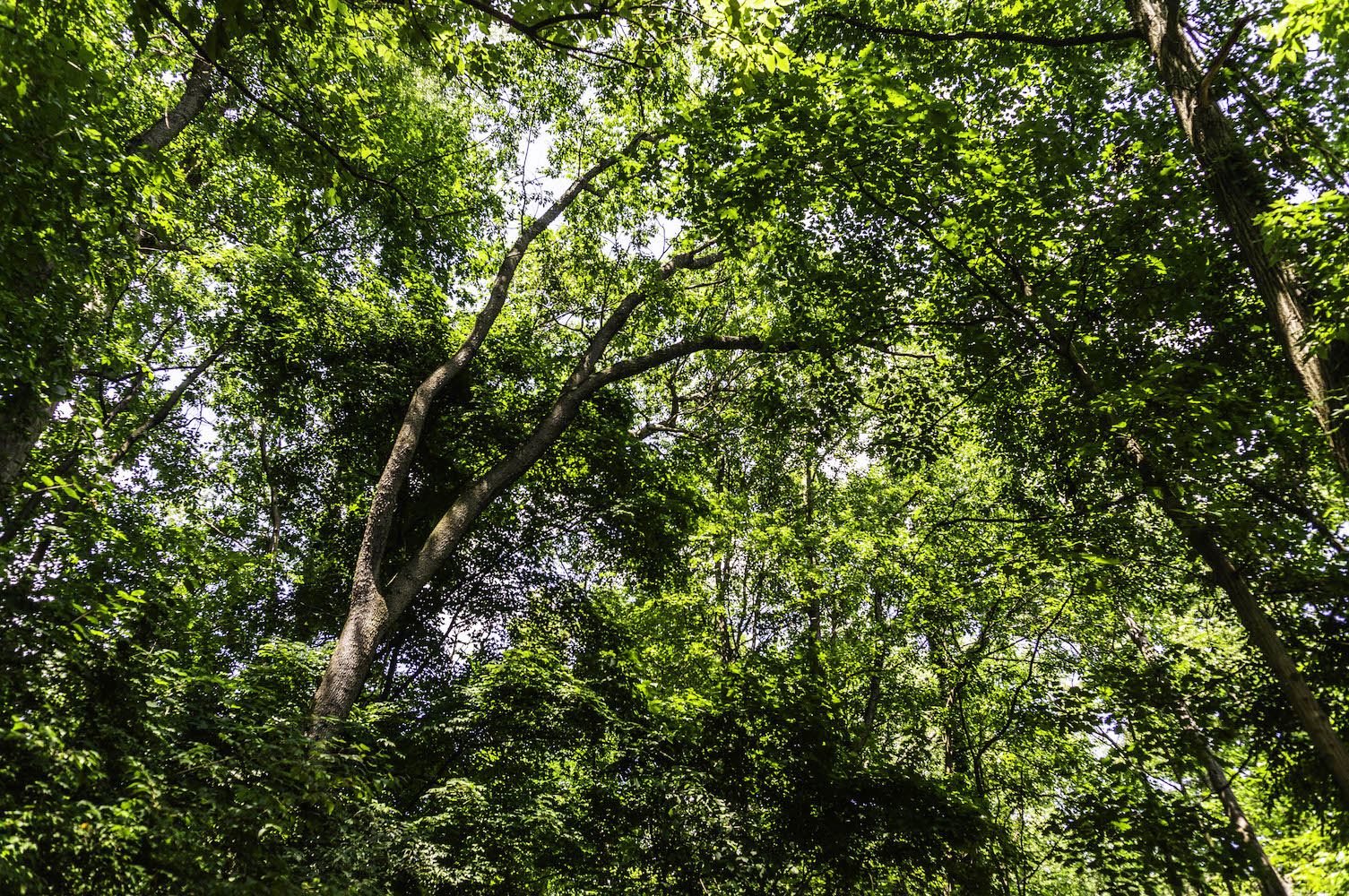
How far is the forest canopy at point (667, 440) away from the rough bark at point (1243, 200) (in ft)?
0.10

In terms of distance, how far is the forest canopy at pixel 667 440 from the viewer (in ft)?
12.0

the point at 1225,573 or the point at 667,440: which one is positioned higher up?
the point at 667,440

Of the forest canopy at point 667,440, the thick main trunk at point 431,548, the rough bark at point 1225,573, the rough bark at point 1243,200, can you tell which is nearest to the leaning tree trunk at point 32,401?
the forest canopy at point 667,440

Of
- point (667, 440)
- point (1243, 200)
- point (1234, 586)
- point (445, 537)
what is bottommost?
point (1234, 586)

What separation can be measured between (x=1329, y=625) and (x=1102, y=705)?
1613 mm

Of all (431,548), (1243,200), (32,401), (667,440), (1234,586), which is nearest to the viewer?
(1243,200)

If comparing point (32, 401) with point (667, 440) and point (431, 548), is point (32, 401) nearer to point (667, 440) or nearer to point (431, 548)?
point (431, 548)

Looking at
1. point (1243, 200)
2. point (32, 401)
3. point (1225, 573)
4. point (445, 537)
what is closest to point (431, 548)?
point (445, 537)

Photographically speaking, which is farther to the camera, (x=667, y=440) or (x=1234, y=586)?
(x=667, y=440)

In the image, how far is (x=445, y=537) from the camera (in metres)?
7.40

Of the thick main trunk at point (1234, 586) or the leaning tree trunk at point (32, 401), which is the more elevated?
the leaning tree trunk at point (32, 401)

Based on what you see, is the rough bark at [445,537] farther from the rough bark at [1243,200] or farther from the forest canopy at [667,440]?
the rough bark at [1243,200]

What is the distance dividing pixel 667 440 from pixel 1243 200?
981 cm

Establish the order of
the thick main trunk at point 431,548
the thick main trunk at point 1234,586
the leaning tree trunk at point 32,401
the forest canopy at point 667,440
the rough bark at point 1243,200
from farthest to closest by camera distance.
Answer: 1. the thick main trunk at point 431,548
2. the leaning tree trunk at point 32,401
3. the forest canopy at point 667,440
4. the thick main trunk at point 1234,586
5. the rough bark at point 1243,200
